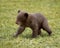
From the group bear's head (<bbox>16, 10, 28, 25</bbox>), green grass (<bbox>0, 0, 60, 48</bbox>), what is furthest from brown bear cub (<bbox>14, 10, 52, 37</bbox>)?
green grass (<bbox>0, 0, 60, 48</bbox>)

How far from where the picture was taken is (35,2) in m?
16.7

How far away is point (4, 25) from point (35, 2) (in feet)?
23.0

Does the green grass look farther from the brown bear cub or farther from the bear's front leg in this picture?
the brown bear cub

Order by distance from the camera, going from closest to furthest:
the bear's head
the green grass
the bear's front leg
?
the green grass
the bear's head
the bear's front leg

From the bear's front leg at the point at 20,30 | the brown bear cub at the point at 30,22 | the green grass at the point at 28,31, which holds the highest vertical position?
the brown bear cub at the point at 30,22

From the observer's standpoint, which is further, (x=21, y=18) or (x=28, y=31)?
(x=28, y=31)

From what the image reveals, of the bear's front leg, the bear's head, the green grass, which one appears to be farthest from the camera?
the bear's front leg

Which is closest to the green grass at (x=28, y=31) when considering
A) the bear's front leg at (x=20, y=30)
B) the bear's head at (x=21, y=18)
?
the bear's front leg at (x=20, y=30)

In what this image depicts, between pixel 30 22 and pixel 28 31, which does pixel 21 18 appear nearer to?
pixel 30 22

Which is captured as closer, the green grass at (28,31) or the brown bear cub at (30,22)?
the green grass at (28,31)

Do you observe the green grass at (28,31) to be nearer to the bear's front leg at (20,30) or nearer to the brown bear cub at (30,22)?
the bear's front leg at (20,30)

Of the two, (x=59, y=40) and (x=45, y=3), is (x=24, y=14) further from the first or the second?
(x=45, y=3)

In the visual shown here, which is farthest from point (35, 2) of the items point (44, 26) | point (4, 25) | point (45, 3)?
point (44, 26)

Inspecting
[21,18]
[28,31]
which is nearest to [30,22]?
[21,18]
